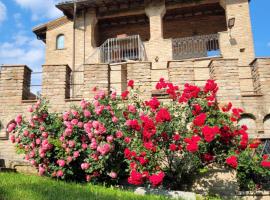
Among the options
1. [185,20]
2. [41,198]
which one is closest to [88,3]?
[185,20]

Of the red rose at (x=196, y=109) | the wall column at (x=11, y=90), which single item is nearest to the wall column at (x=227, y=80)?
the red rose at (x=196, y=109)

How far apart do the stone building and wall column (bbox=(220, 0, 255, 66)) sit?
45 mm

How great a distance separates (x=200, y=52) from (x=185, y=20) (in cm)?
367

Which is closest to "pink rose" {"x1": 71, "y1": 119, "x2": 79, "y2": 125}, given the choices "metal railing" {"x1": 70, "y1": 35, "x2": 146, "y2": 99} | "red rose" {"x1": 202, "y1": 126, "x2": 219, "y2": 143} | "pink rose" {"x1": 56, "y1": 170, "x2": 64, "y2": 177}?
"pink rose" {"x1": 56, "y1": 170, "x2": 64, "y2": 177}

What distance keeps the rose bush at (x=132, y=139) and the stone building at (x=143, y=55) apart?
1905 mm

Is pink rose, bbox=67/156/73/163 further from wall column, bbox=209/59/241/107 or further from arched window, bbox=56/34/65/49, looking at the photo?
arched window, bbox=56/34/65/49

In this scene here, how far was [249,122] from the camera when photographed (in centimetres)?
856

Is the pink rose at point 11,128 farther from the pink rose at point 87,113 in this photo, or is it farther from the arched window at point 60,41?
the arched window at point 60,41

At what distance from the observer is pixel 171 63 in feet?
28.7

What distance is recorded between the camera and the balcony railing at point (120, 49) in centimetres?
1611

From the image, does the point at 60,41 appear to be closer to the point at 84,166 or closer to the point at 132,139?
the point at 132,139

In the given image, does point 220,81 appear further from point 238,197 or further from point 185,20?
point 185,20

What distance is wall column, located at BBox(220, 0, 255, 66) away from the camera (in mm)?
15078

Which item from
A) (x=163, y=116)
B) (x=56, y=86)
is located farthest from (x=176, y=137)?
(x=56, y=86)
